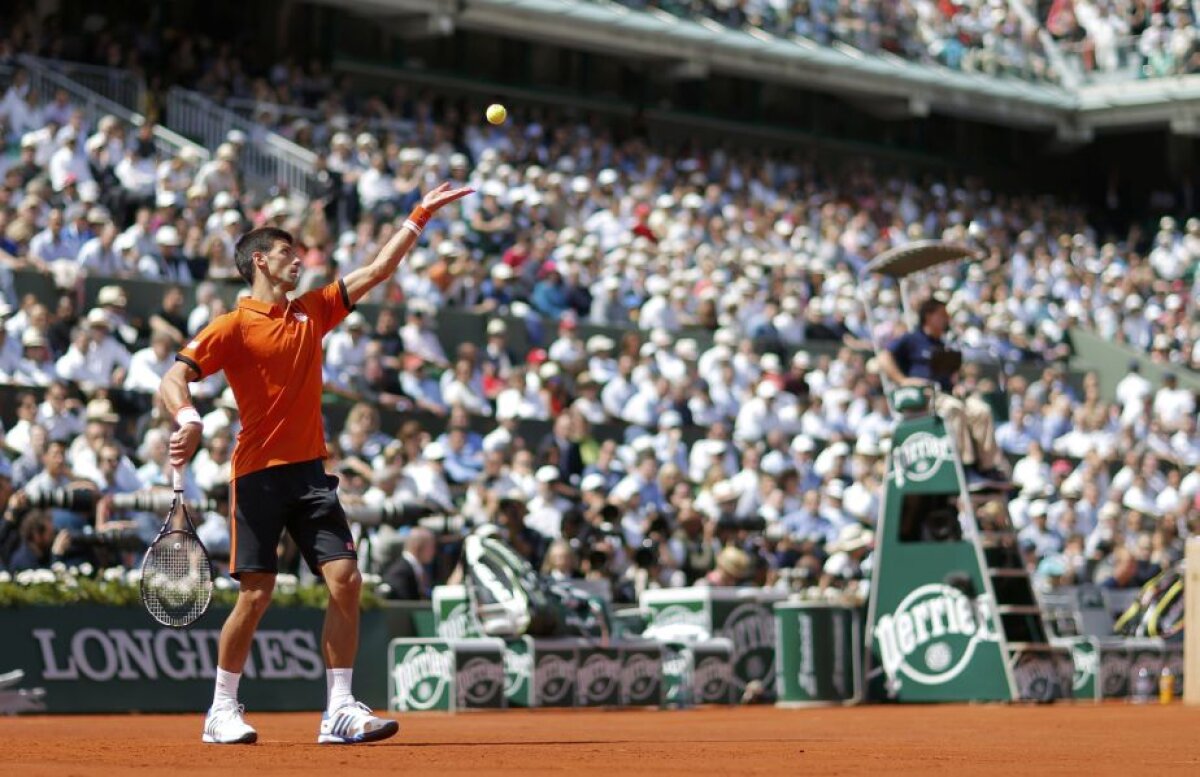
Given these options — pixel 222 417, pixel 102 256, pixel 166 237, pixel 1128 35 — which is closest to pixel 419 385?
pixel 166 237

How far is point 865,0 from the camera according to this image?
37.8 metres

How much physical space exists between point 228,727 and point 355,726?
58 cm

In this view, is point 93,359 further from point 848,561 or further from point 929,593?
point 929,593

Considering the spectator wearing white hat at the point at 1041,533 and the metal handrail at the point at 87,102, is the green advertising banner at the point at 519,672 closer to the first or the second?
the spectator wearing white hat at the point at 1041,533

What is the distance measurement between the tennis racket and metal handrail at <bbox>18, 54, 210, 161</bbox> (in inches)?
606

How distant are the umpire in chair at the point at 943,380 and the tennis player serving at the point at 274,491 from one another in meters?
6.82

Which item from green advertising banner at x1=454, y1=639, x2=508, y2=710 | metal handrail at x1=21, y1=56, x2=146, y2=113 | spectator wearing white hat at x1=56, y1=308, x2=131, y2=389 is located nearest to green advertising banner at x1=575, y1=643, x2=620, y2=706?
green advertising banner at x1=454, y1=639, x2=508, y2=710

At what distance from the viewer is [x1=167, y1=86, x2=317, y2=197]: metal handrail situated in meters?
25.5

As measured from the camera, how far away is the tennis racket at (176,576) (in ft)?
30.8

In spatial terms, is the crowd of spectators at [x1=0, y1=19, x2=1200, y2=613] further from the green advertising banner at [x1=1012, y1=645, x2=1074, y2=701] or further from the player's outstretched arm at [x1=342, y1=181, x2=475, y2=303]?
the player's outstretched arm at [x1=342, y1=181, x2=475, y2=303]

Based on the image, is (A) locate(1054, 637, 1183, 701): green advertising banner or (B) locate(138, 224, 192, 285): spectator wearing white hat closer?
(A) locate(1054, 637, 1183, 701): green advertising banner

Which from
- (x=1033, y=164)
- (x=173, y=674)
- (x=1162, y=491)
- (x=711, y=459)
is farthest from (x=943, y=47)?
(x=173, y=674)

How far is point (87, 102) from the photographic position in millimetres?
24844

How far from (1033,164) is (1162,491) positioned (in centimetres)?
1855
